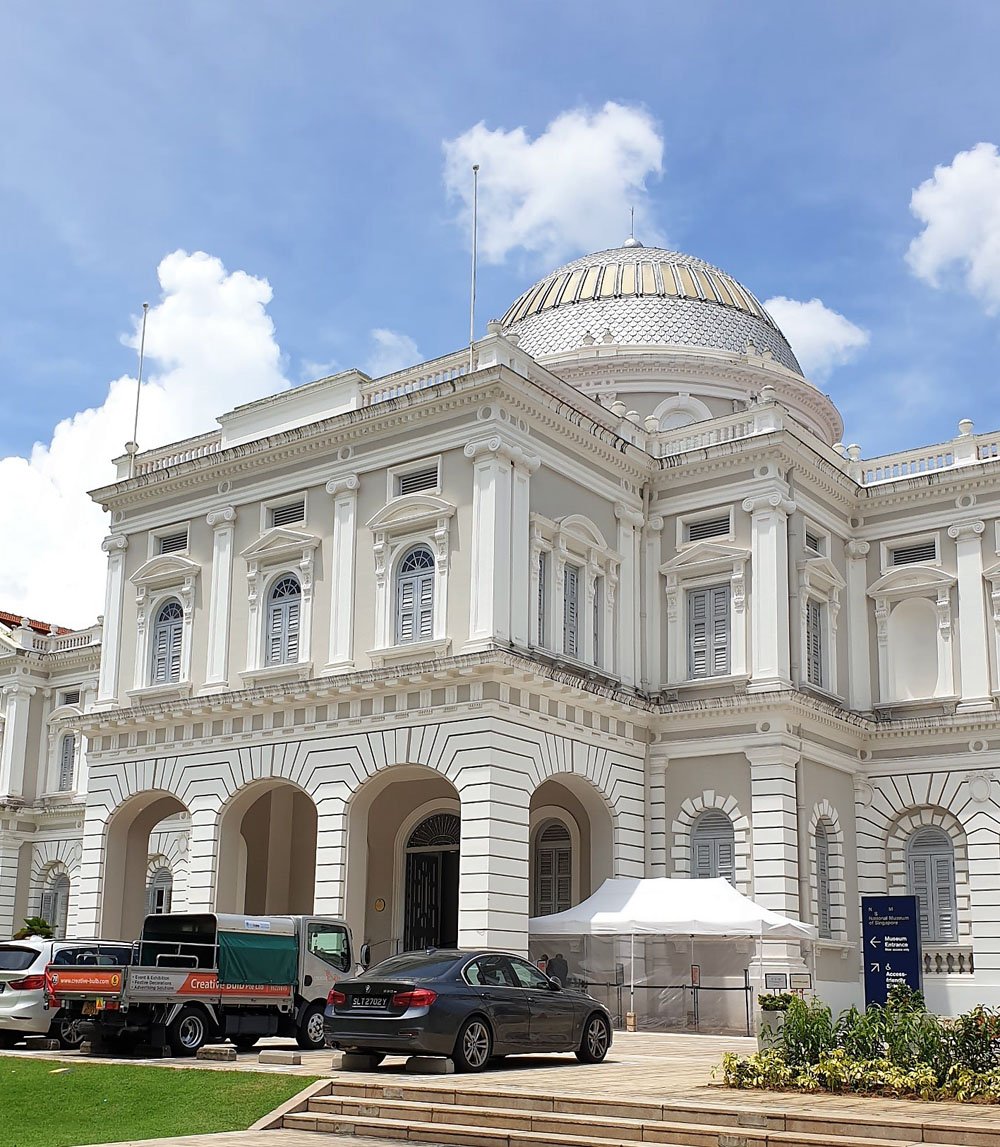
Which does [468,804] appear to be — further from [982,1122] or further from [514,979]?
[982,1122]

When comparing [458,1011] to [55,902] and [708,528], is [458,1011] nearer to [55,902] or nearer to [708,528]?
[708,528]

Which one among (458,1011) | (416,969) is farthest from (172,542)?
(458,1011)

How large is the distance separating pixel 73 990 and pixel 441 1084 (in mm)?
6634

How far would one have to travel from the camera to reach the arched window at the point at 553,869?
3081 cm

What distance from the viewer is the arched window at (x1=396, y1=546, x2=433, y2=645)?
1101 inches

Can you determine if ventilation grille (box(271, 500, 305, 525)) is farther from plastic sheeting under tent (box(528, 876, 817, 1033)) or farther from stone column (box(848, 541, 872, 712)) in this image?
stone column (box(848, 541, 872, 712))

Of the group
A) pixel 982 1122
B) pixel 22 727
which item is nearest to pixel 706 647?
pixel 982 1122

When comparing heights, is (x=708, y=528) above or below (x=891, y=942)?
above

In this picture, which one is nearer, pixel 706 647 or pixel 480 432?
pixel 480 432

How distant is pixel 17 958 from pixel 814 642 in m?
17.3

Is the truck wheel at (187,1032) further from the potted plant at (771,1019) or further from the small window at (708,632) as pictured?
the small window at (708,632)

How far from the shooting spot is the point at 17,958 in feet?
71.6

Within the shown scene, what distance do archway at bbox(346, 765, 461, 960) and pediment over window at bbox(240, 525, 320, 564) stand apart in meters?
5.38

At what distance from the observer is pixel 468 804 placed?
1024 inches
